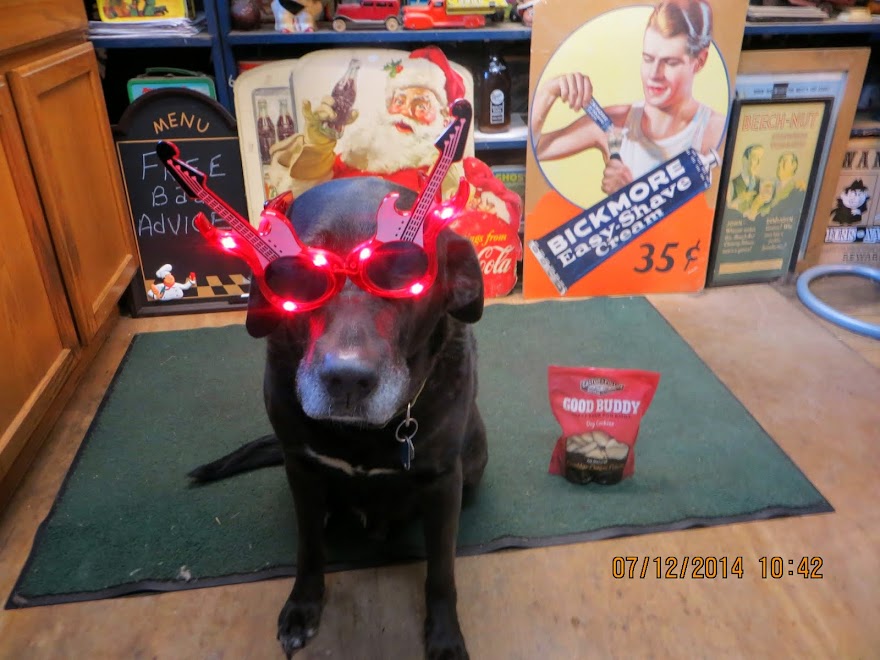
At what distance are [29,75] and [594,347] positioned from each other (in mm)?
1497

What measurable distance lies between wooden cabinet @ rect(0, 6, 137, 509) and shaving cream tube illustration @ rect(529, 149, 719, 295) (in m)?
1.25

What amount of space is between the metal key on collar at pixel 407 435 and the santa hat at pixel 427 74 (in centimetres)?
126

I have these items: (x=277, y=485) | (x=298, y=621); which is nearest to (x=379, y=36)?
(x=277, y=485)

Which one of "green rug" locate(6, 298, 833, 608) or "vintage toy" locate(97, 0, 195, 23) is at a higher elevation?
"vintage toy" locate(97, 0, 195, 23)

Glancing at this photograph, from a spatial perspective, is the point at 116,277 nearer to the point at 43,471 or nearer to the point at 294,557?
the point at 43,471

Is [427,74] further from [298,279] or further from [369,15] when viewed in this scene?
[298,279]

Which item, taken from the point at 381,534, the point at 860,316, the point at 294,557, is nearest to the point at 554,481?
the point at 381,534

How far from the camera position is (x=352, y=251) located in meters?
0.77

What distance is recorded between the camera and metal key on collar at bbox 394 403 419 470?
93 centimetres

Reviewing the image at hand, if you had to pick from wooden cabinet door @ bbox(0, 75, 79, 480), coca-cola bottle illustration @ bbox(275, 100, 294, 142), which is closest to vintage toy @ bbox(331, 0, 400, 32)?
coca-cola bottle illustration @ bbox(275, 100, 294, 142)

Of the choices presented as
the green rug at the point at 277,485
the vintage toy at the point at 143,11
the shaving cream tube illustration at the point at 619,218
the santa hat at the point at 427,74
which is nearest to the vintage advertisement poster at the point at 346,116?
the santa hat at the point at 427,74

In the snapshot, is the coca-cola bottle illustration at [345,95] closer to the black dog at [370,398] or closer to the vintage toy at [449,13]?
the vintage toy at [449,13]

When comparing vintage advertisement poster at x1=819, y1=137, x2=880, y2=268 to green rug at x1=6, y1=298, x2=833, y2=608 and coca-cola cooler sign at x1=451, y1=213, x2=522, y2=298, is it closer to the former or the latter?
green rug at x1=6, y1=298, x2=833, y2=608

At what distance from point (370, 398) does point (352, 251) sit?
17 cm
